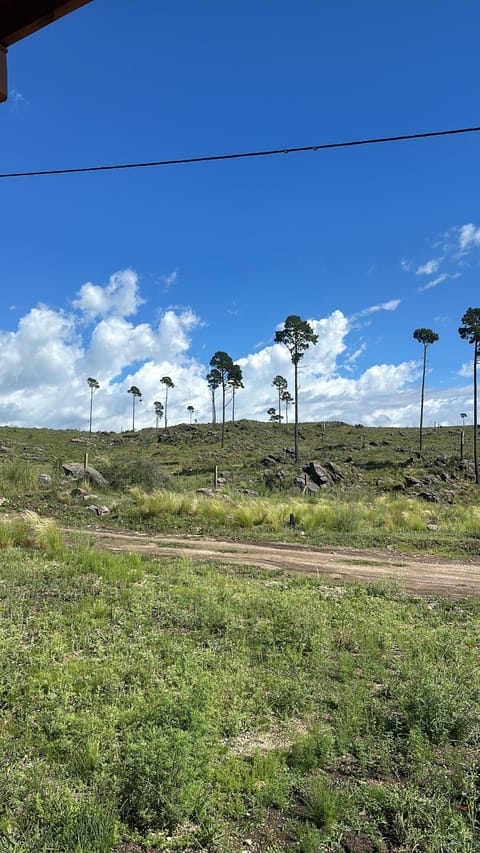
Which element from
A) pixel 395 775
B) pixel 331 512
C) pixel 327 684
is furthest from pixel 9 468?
pixel 395 775

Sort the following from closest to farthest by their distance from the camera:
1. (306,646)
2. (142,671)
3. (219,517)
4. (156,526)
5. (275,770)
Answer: (275,770)
(142,671)
(306,646)
(156,526)
(219,517)

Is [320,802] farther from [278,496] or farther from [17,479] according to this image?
[278,496]

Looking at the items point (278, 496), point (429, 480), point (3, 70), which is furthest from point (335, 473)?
point (3, 70)

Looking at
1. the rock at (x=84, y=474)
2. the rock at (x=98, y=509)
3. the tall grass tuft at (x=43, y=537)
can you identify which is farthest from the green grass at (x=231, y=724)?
the rock at (x=84, y=474)

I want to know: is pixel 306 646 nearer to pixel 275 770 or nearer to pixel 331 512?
pixel 275 770

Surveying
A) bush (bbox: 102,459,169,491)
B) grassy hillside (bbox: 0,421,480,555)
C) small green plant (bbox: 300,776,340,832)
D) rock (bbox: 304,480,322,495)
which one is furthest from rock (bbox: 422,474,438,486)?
small green plant (bbox: 300,776,340,832)

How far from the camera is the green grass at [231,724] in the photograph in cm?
312

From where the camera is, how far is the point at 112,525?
1569cm

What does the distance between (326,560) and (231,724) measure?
7644 mm

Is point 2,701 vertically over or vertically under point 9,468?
under

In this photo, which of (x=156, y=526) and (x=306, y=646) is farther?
(x=156, y=526)

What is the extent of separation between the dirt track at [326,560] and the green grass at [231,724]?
2.44 m

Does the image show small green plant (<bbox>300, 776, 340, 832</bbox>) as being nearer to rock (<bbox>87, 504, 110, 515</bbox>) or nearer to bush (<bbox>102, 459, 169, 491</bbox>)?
rock (<bbox>87, 504, 110, 515</bbox>)

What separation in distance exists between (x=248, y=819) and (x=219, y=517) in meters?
13.6
